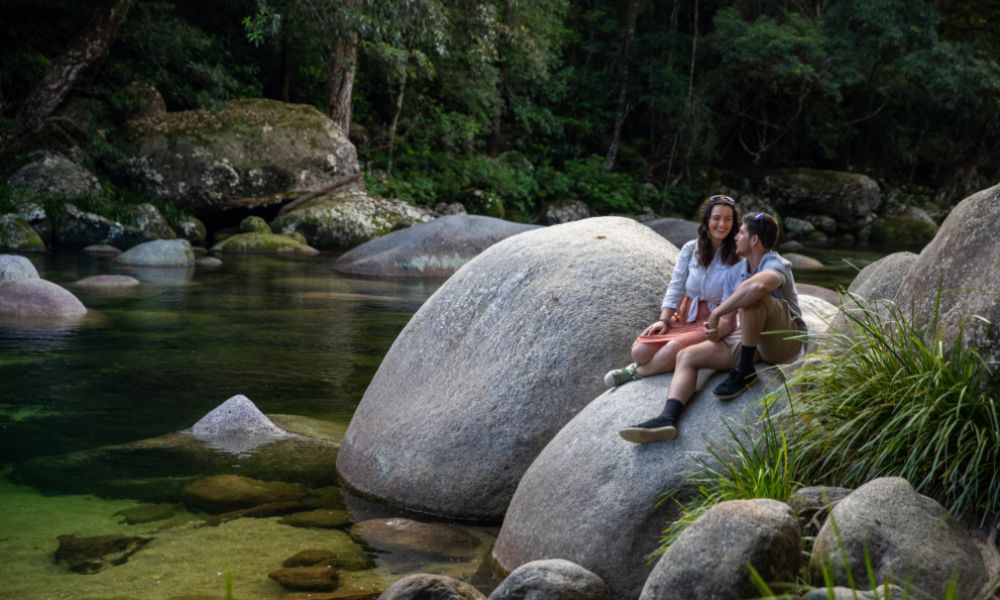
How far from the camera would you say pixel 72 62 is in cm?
2178

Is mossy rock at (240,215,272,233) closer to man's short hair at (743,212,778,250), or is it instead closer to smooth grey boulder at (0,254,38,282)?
smooth grey boulder at (0,254,38,282)

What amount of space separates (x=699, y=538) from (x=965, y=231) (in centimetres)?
216

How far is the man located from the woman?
23 cm

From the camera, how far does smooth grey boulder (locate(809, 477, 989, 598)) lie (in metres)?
3.74

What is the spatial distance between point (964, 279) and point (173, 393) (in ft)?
20.9

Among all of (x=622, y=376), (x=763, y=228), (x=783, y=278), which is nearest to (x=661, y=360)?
(x=622, y=376)

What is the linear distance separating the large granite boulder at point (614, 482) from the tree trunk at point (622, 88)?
2719cm

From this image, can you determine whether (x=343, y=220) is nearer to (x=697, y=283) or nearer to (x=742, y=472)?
(x=697, y=283)

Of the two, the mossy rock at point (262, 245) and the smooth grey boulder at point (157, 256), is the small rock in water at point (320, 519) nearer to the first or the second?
the smooth grey boulder at point (157, 256)

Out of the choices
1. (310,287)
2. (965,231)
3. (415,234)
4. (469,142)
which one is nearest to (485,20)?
(469,142)

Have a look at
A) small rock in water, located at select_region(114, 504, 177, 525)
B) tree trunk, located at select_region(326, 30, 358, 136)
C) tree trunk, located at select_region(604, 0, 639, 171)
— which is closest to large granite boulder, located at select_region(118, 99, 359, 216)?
tree trunk, located at select_region(326, 30, 358, 136)

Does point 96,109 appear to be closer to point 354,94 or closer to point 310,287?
point 354,94

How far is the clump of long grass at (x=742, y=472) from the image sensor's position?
444 cm

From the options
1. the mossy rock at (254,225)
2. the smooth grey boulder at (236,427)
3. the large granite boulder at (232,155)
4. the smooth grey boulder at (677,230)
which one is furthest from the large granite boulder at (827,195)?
the smooth grey boulder at (236,427)
